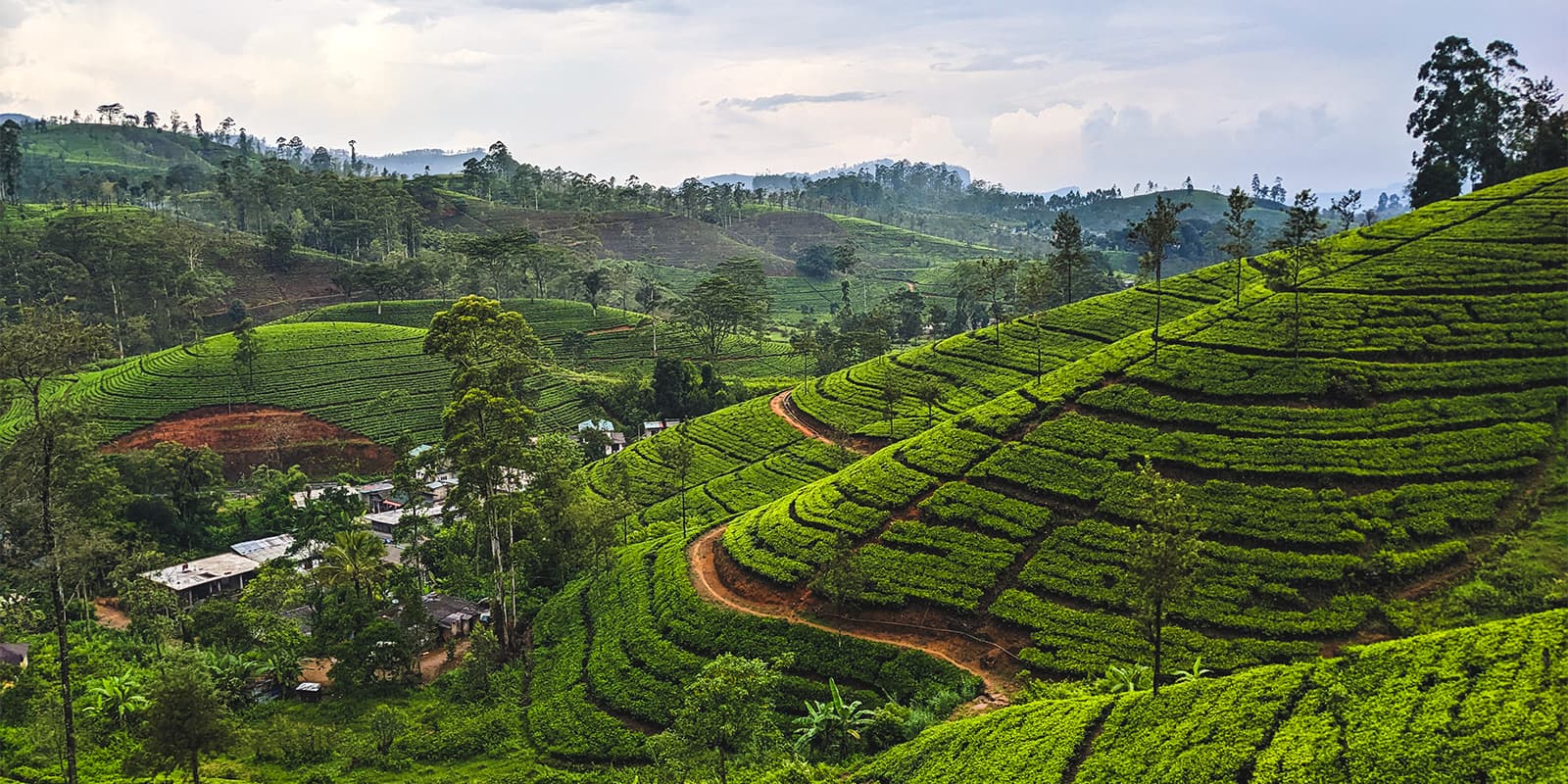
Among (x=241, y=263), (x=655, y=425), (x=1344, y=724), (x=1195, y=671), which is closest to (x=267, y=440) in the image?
(x=655, y=425)

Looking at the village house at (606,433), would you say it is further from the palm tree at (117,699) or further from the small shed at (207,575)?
the palm tree at (117,699)

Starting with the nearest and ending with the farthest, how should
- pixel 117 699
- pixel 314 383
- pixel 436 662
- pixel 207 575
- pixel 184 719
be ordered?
pixel 184 719, pixel 117 699, pixel 436 662, pixel 207 575, pixel 314 383

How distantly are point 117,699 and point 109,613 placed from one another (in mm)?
17661

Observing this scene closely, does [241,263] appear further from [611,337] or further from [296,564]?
[296,564]

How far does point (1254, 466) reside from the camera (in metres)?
28.4

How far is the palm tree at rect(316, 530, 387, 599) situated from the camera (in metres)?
34.2

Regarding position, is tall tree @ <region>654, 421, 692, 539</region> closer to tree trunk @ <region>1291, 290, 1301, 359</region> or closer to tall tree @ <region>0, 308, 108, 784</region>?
tall tree @ <region>0, 308, 108, 784</region>

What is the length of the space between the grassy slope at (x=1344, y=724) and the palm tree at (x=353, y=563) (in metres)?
25.4

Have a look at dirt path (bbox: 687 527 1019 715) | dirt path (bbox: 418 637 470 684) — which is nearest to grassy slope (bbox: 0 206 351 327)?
dirt path (bbox: 418 637 470 684)

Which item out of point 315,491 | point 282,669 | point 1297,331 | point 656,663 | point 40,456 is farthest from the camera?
point 315,491

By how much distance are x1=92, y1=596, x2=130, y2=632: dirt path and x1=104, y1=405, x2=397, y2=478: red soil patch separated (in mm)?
20505

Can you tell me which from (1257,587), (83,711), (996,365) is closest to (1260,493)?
(1257,587)

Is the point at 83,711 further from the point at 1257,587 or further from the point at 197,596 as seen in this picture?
the point at 1257,587

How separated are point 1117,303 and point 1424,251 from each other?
62.4 ft
